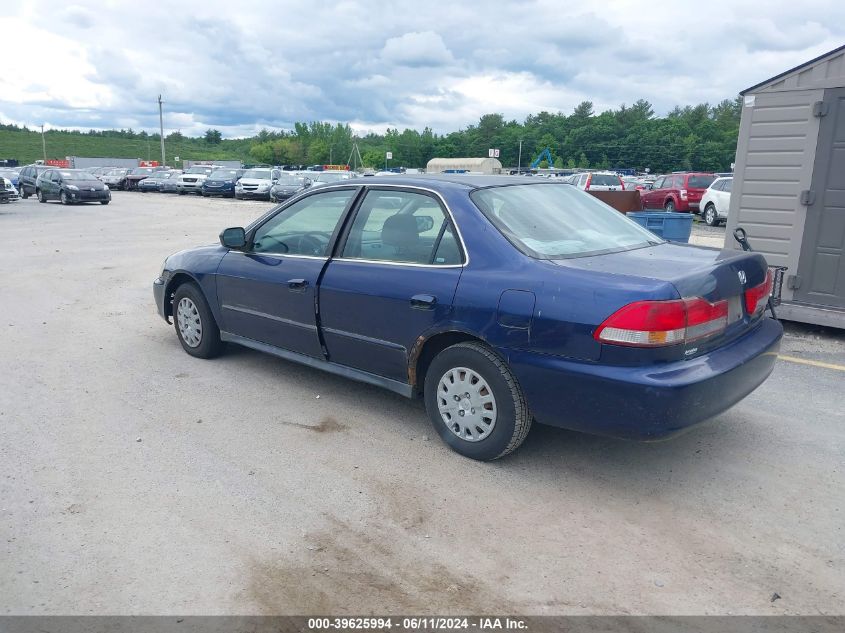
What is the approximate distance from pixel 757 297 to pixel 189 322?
4.45 m

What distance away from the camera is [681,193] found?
22.9m

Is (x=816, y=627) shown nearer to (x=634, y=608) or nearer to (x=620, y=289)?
(x=634, y=608)

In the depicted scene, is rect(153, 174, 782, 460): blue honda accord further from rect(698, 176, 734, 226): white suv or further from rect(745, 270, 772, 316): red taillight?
rect(698, 176, 734, 226): white suv

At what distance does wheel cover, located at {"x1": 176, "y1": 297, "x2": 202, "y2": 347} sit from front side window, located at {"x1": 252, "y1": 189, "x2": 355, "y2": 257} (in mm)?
1029

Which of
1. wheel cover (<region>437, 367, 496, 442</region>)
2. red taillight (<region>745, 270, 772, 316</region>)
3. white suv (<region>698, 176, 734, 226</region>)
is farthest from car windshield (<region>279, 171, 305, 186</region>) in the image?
red taillight (<region>745, 270, 772, 316</region>)

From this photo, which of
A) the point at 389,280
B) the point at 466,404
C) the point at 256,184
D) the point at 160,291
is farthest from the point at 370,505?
the point at 256,184

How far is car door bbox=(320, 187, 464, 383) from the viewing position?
13.2 feet

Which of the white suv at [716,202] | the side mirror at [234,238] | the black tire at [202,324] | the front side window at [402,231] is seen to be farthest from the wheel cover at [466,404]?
the white suv at [716,202]

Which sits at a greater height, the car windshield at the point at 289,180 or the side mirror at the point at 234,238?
the car windshield at the point at 289,180

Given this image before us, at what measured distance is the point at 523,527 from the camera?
10.9 ft

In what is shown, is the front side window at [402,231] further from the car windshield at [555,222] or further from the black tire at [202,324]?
the black tire at [202,324]

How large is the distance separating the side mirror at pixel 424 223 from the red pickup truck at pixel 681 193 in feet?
65.5

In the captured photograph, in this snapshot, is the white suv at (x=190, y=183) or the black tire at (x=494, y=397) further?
the white suv at (x=190, y=183)

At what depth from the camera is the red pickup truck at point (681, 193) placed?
901 inches
